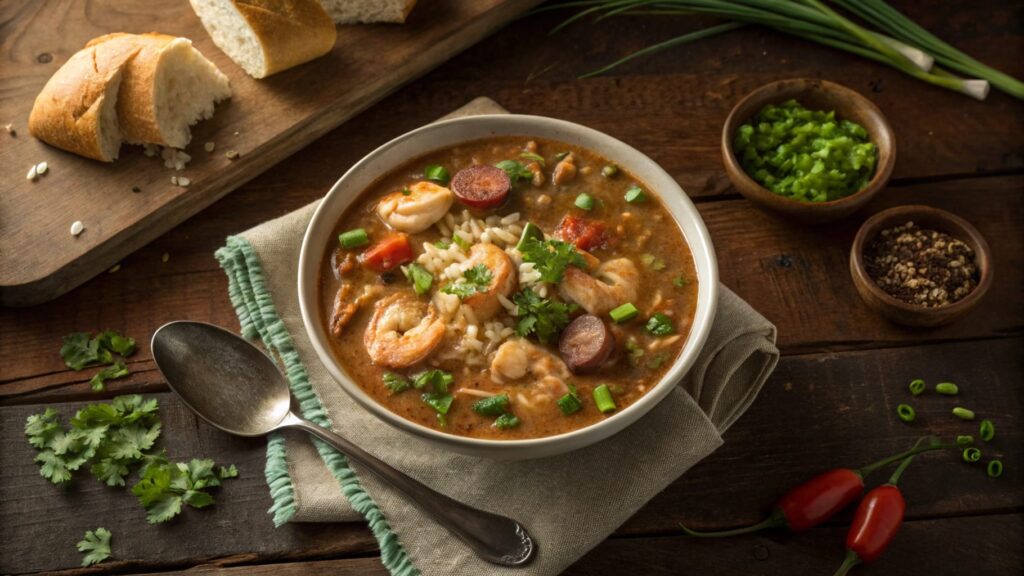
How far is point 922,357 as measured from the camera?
13.7 feet

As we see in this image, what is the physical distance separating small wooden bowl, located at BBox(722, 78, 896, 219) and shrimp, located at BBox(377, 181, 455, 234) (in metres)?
1.48

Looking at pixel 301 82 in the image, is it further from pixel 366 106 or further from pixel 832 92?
pixel 832 92

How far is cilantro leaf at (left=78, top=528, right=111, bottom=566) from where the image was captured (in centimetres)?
361

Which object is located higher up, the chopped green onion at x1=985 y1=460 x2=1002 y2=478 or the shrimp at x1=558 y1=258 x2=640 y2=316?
the shrimp at x1=558 y1=258 x2=640 y2=316

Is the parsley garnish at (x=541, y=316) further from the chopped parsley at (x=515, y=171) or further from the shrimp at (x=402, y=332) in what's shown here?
the chopped parsley at (x=515, y=171)

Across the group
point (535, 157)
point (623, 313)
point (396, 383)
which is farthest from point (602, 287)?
point (396, 383)

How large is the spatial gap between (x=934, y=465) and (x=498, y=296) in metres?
2.02

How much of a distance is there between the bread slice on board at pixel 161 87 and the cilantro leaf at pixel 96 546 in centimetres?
190

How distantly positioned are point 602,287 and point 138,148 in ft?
8.41

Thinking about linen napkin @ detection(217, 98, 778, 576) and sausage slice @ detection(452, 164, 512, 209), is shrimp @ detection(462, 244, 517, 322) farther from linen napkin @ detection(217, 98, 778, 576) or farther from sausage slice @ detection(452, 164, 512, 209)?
linen napkin @ detection(217, 98, 778, 576)

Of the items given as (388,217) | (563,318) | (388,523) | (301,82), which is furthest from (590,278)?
(301,82)

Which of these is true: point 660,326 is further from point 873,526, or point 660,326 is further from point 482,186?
point 873,526

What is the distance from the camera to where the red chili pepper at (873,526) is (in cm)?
357

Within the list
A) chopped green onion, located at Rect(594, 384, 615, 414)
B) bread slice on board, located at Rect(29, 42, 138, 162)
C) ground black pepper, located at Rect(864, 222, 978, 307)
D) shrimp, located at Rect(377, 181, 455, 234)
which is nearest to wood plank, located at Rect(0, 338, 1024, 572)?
ground black pepper, located at Rect(864, 222, 978, 307)
